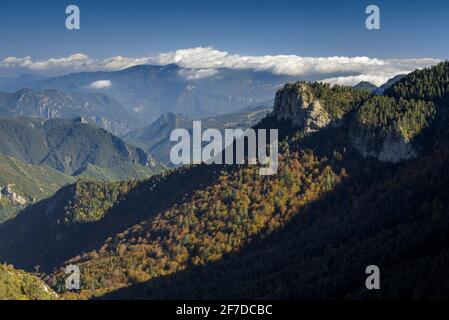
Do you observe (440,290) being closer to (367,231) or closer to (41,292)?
(367,231)

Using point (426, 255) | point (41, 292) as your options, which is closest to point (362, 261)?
point (426, 255)

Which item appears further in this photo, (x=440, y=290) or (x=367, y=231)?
(x=367, y=231)

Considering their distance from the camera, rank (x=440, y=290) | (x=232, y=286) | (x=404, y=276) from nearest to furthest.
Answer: (x=440, y=290) < (x=404, y=276) < (x=232, y=286)
